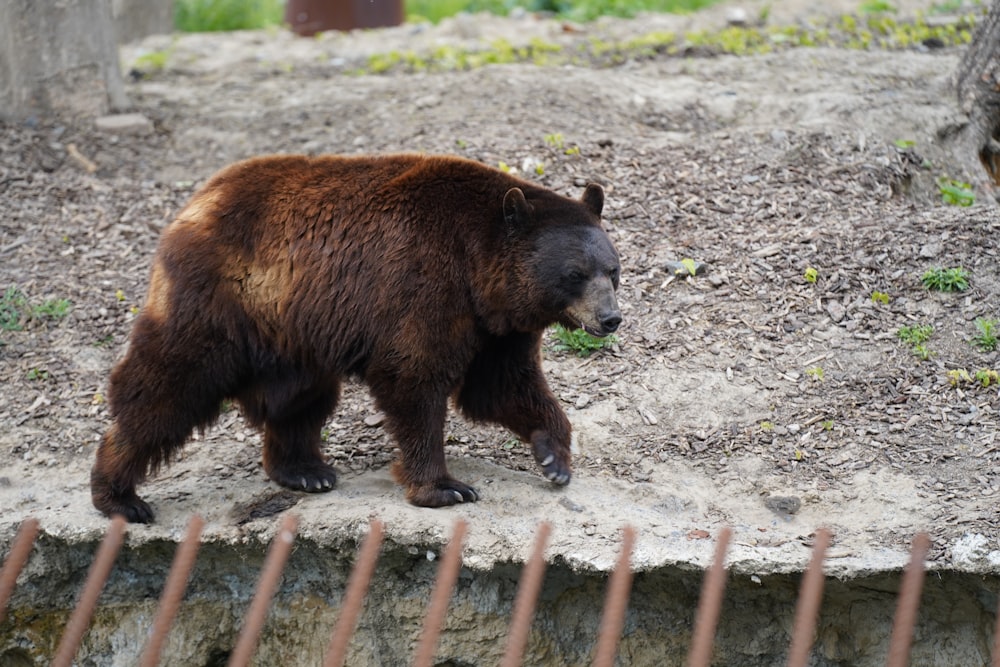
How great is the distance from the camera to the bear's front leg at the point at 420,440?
546 cm

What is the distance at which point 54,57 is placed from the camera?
375 inches

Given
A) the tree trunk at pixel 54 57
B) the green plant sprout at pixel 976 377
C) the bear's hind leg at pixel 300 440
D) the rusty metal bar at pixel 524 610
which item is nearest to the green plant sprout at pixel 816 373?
the green plant sprout at pixel 976 377

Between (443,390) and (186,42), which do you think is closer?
(443,390)

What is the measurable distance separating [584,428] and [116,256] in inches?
150

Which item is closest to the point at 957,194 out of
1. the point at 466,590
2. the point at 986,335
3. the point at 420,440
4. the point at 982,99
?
the point at 982,99

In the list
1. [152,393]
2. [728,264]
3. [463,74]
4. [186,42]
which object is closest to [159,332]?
[152,393]

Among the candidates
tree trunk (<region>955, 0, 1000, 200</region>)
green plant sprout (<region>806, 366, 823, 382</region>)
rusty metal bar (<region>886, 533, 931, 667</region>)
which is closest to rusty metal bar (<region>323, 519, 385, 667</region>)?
rusty metal bar (<region>886, 533, 931, 667</region>)

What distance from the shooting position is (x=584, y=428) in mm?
6434

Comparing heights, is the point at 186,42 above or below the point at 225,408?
above

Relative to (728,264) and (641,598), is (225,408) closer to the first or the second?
(641,598)

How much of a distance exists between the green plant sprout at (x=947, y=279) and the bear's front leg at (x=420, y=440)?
10.7 ft

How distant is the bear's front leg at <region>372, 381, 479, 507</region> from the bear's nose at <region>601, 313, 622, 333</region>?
2.74 feet

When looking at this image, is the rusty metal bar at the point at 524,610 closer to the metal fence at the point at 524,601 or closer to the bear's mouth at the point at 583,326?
the metal fence at the point at 524,601

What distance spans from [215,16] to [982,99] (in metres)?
10.4
